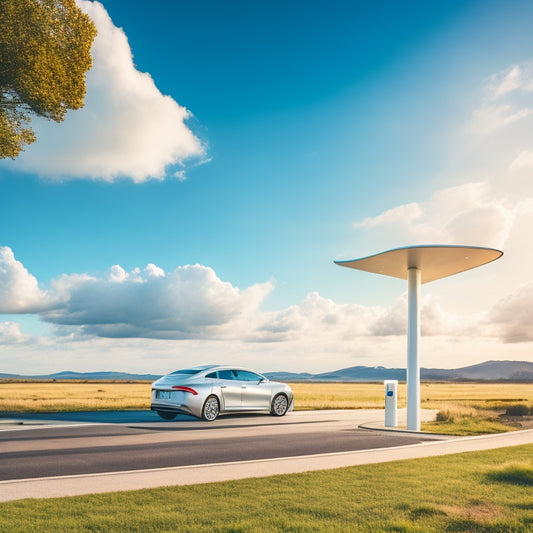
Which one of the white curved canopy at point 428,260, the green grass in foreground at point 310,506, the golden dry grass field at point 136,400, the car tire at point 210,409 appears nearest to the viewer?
the green grass in foreground at point 310,506

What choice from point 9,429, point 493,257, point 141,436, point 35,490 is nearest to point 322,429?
point 141,436

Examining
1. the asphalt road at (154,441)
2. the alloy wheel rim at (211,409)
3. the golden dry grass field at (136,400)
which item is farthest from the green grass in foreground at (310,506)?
the golden dry grass field at (136,400)

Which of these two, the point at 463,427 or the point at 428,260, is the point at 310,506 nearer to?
the point at 428,260

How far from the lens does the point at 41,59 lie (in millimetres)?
15312

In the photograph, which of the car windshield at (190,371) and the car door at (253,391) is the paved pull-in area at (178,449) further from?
the car windshield at (190,371)

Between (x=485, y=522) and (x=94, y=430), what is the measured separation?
9.94 m

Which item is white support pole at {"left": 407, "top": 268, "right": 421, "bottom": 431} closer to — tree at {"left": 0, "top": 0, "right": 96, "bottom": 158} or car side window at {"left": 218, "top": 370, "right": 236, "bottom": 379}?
car side window at {"left": 218, "top": 370, "right": 236, "bottom": 379}

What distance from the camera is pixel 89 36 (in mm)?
16453

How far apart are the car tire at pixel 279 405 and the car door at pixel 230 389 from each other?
4.92 feet

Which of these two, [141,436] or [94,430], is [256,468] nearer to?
[141,436]

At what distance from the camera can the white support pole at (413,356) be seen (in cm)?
1494

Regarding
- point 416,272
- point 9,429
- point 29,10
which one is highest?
point 29,10

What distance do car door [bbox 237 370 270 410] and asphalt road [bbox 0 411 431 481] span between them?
451 millimetres

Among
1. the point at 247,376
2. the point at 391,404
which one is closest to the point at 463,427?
the point at 391,404
